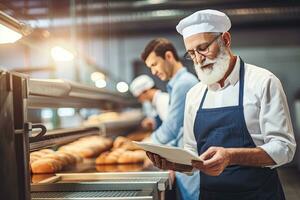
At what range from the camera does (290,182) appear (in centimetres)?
169

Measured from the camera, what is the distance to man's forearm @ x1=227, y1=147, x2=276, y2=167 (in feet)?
4.40

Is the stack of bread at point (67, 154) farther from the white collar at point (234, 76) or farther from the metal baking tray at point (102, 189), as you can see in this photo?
the white collar at point (234, 76)

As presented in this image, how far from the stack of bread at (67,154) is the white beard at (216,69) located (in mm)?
1066

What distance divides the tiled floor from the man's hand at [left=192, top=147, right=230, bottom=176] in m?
0.38

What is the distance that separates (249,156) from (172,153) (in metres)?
0.28

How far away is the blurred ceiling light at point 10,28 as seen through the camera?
149 cm

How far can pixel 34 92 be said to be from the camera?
1744mm

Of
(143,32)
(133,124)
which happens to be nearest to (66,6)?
(143,32)

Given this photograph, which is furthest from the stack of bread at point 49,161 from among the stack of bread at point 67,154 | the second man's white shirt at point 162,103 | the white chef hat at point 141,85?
the white chef hat at point 141,85

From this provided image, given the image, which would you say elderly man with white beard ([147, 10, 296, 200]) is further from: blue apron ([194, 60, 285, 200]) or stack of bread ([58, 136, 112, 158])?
stack of bread ([58, 136, 112, 158])

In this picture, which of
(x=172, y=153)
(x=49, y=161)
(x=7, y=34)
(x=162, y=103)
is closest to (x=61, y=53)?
(x=162, y=103)

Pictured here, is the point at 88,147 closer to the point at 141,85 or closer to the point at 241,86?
the point at 141,85

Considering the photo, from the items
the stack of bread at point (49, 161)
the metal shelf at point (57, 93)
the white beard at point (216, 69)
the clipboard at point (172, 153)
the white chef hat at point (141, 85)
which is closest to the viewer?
the clipboard at point (172, 153)

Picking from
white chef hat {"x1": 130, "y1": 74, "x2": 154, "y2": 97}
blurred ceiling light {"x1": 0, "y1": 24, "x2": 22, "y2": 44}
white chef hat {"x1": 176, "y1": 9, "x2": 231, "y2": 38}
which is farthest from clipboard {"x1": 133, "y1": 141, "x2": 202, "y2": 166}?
white chef hat {"x1": 130, "y1": 74, "x2": 154, "y2": 97}
